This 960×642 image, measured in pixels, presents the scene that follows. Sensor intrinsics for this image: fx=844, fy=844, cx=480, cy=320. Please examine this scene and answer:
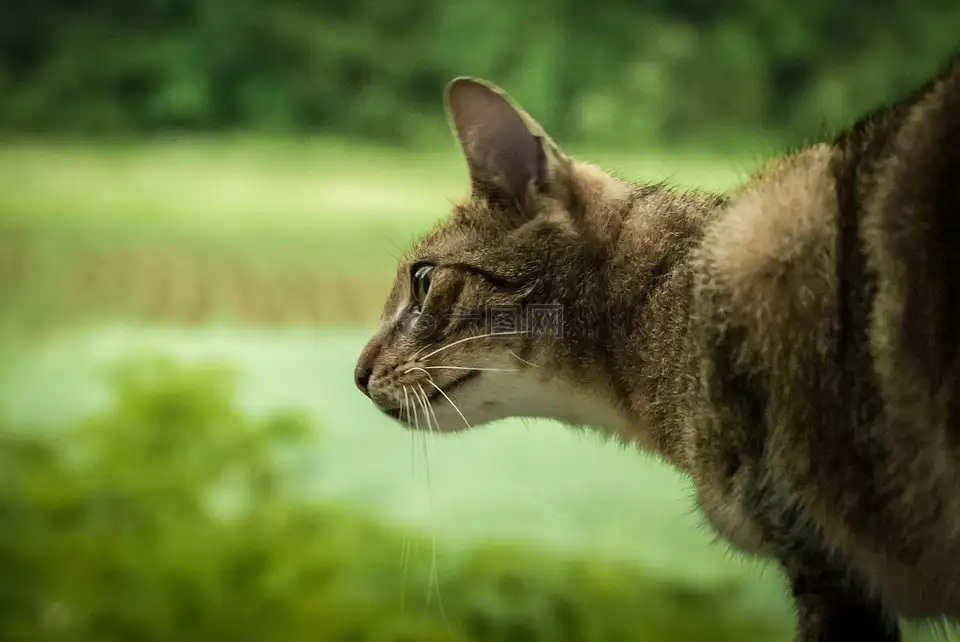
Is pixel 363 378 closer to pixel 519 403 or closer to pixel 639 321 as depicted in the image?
pixel 519 403

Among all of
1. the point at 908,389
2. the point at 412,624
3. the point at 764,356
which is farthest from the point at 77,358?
the point at 908,389

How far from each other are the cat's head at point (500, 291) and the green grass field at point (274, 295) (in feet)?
1.13

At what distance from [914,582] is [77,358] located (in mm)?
1442

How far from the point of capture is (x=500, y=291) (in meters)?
1.06

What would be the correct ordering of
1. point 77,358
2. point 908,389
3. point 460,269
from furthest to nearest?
point 77,358 → point 460,269 → point 908,389

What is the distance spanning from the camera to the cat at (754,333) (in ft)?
2.54

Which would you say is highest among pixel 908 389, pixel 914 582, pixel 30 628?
pixel 908 389

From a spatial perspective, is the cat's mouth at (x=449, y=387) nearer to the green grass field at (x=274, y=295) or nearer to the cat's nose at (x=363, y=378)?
the cat's nose at (x=363, y=378)

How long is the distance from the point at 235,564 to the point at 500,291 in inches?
26.1

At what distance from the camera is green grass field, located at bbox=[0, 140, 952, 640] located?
1441 mm

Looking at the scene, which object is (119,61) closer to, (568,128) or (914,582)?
(568,128)

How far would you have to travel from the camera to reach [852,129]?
3.02 ft

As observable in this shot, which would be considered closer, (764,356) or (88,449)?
(764,356)

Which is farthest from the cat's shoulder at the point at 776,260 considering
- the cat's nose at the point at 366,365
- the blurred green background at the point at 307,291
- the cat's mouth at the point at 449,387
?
the blurred green background at the point at 307,291
